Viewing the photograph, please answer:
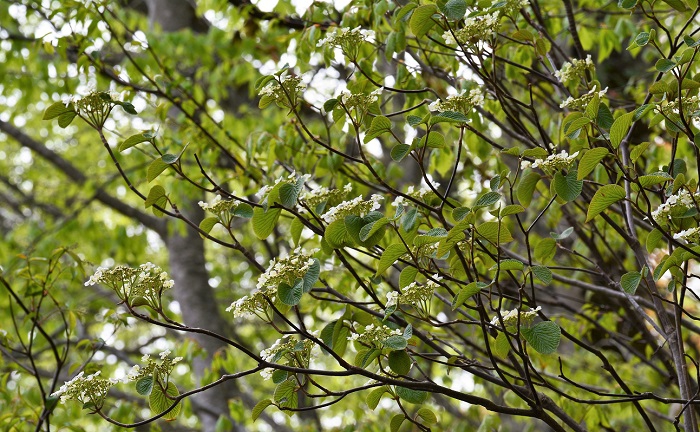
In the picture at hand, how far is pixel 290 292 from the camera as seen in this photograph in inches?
62.7

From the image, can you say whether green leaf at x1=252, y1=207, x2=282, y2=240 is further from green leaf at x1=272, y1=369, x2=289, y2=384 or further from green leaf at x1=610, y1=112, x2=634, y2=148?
green leaf at x1=610, y1=112, x2=634, y2=148

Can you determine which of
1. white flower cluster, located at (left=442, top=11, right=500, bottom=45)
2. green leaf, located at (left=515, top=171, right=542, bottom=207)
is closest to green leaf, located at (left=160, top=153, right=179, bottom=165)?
white flower cluster, located at (left=442, top=11, right=500, bottom=45)

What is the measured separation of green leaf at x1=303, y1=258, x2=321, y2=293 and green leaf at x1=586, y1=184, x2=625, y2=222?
66cm

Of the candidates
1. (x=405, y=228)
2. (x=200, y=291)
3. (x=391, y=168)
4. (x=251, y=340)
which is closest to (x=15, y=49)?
(x=200, y=291)

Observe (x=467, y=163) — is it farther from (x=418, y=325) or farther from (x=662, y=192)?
(x=662, y=192)

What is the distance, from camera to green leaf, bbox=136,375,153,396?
5.09ft

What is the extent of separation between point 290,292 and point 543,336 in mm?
594

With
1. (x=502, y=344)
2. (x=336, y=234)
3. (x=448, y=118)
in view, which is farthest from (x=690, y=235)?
(x=336, y=234)

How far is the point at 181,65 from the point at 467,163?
180 inches

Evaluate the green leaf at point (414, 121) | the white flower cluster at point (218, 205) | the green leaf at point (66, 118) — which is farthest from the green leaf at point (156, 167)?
the green leaf at point (414, 121)

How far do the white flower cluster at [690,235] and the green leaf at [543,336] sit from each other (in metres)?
0.34

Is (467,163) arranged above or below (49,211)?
below

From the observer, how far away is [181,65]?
7336 mm

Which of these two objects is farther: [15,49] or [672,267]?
[15,49]
